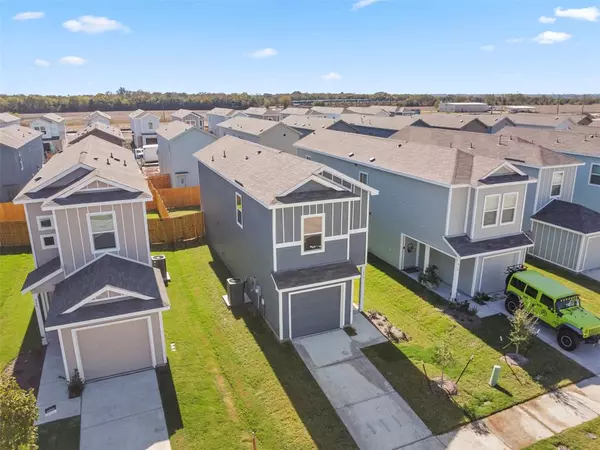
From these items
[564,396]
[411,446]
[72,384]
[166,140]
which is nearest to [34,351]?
[72,384]

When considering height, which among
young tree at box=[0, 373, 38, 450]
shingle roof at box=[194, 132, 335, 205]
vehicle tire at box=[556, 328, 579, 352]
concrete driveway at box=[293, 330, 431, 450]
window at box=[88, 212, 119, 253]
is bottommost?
concrete driveway at box=[293, 330, 431, 450]

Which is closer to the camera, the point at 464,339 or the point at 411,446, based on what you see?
the point at 411,446

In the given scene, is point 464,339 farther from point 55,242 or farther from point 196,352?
point 55,242

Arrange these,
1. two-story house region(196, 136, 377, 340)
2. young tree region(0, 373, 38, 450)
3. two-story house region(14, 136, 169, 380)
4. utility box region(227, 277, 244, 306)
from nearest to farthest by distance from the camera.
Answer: young tree region(0, 373, 38, 450) < two-story house region(14, 136, 169, 380) < two-story house region(196, 136, 377, 340) < utility box region(227, 277, 244, 306)

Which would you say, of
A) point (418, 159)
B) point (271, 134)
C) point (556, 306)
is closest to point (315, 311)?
point (556, 306)

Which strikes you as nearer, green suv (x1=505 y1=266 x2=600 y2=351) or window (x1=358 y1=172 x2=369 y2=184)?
green suv (x1=505 y1=266 x2=600 y2=351)

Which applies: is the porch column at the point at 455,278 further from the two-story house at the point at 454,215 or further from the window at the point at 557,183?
the window at the point at 557,183

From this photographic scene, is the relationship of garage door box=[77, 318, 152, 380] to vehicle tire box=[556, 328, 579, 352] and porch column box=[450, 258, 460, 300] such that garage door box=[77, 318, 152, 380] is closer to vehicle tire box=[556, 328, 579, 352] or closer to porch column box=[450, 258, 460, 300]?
porch column box=[450, 258, 460, 300]

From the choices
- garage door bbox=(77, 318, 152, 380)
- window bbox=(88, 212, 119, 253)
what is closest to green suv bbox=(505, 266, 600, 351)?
garage door bbox=(77, 318, 152, 380)
